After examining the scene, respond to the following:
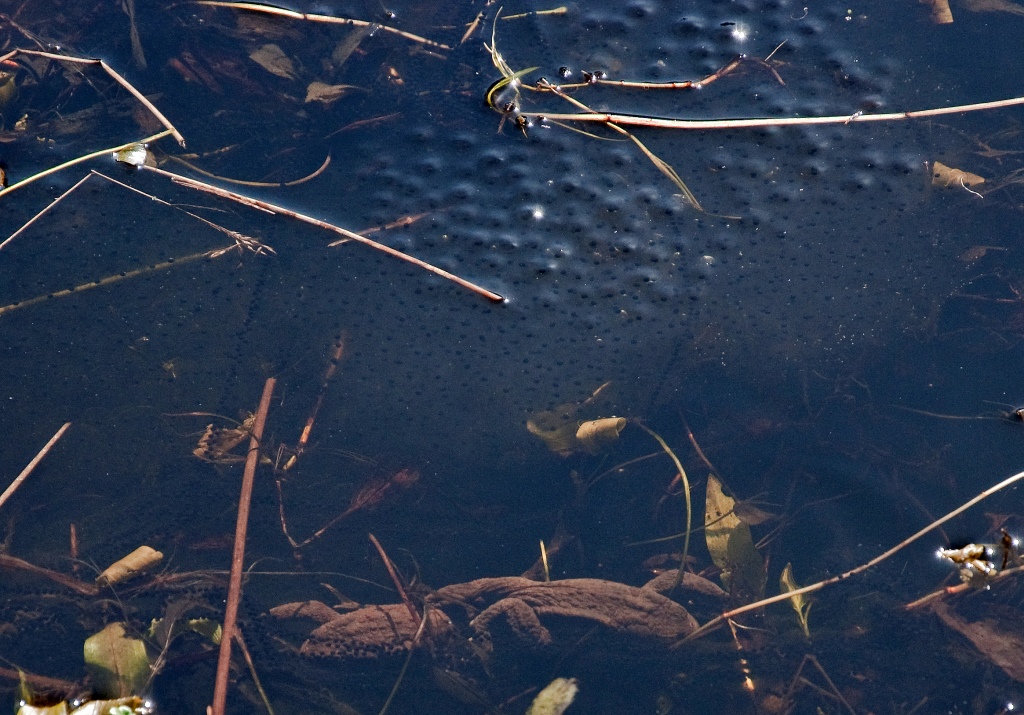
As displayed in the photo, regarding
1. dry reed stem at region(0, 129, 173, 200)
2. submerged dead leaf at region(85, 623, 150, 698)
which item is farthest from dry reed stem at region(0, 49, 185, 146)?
submerged dead leaf at region(85, 623, 150, 698)

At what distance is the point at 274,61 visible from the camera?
2656 millimetres

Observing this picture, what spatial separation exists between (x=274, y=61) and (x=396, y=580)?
179 cm

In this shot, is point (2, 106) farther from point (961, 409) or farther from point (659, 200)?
point (961, 409)

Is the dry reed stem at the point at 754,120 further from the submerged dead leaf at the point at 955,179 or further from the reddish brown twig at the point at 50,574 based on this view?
the reddish brown twig at the point at 50,574

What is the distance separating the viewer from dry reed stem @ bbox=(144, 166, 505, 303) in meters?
2.41

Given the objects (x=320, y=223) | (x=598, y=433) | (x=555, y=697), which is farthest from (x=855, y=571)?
(x=320, y=223)

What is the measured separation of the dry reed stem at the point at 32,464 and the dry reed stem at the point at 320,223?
85 cm

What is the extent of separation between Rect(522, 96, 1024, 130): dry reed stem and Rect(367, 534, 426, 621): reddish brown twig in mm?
1462

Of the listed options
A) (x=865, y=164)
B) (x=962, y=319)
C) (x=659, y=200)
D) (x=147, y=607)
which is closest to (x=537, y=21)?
(x=659, y=200)

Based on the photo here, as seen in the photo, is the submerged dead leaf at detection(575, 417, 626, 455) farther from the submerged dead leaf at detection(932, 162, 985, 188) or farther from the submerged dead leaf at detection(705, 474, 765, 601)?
the submerged dead leaf at detection(932, 162, 985, 188)

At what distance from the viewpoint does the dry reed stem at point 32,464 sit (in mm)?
2330

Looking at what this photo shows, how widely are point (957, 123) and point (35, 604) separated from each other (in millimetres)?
3279

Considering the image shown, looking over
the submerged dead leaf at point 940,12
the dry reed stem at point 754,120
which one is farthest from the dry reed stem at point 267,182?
the submerged dead leaf at point 940,12

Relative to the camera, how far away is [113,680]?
88.4 inches
